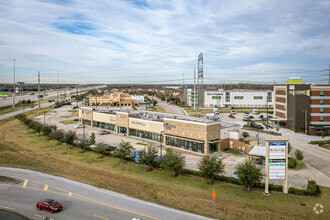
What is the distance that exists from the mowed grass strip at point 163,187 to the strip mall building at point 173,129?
1070cm

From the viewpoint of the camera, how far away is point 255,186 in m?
24.8

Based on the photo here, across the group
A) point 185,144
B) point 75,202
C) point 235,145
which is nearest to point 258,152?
point 235,145

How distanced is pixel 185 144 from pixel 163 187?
15571 mm

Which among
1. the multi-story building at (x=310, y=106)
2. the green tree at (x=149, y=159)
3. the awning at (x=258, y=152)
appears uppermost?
the multi-story building at (x=310, y=106)

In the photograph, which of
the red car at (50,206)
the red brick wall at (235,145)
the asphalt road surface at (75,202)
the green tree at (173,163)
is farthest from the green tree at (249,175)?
the red car at (50,206)

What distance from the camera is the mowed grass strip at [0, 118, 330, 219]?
20.2 metres

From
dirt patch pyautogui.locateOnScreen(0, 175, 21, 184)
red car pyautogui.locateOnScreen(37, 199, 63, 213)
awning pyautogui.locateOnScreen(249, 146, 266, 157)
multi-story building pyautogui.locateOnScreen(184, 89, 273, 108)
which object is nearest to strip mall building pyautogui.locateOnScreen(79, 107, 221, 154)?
awning pyautogui.locateOnScreen(249, 146, 266, 157)

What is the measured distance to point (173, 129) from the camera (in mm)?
41844

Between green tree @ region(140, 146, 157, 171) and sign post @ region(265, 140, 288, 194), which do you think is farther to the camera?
green tree @ region(140, 146, 157, 171)

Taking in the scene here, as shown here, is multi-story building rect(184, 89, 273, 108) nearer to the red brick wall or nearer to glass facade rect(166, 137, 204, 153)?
glass facade rect(166, 137, 204, 153)

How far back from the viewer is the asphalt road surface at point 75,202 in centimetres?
1936

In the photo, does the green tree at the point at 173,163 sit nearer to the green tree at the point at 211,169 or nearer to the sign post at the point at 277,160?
the green tree at the point at 211,169

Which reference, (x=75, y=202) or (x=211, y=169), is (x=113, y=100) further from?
(x=75, y=202)

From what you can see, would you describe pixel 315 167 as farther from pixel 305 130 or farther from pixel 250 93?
pixel 250 93
